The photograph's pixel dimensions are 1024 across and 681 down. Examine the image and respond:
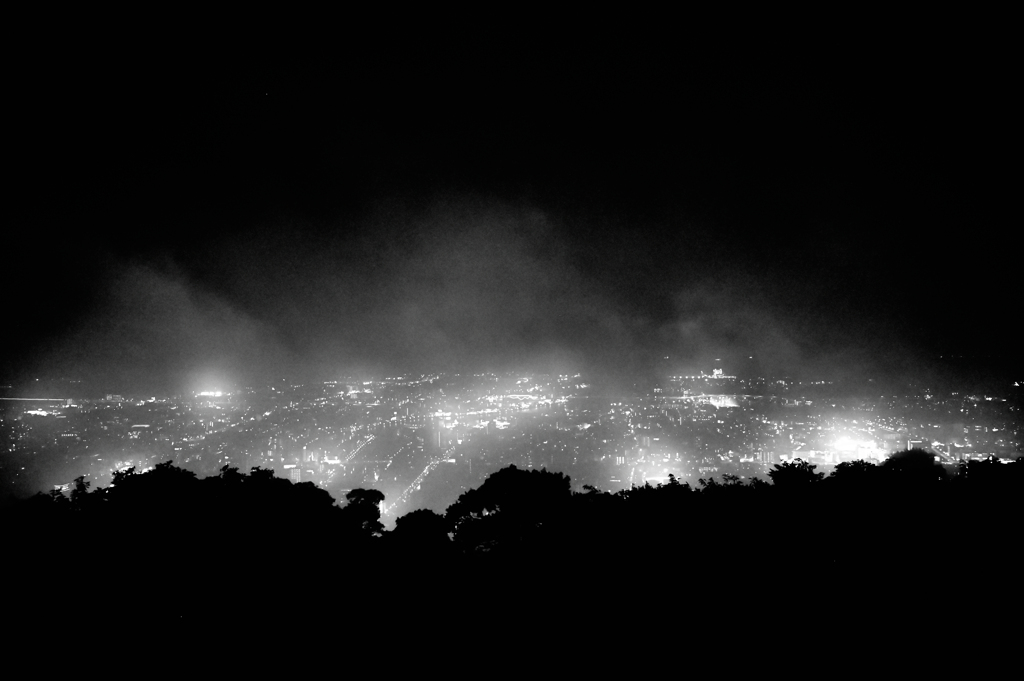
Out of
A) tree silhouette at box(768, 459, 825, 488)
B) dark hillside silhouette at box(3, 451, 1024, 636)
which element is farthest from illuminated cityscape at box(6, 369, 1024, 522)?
dark hillside silhouette at box(3, 451, 1024, 636)

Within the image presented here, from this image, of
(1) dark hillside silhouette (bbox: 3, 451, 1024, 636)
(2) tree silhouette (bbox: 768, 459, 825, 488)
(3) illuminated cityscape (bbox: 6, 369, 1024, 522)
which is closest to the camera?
(1) dark hillside silhouette (bbox: 3, 451, 1024, 636)

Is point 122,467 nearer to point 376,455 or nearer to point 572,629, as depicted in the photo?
point 376,455

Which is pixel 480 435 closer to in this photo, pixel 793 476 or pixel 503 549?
pixel 793 476

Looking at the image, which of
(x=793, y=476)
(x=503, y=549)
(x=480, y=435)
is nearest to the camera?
(x=503, y=549)

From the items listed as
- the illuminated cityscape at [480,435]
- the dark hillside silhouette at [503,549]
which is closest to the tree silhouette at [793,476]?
the dark hillside silhouette at [503,549]

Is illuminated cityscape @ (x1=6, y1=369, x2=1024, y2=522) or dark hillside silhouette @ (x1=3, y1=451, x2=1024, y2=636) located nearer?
dark hillside silhouette @ (x1=3, y1=451, x2=1024, y2=636)

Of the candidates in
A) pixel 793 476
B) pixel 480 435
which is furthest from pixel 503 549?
pixel 480 435

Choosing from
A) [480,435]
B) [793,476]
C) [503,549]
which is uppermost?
[480,435]

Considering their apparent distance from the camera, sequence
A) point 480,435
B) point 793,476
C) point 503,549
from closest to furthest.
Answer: point 503,549, point 793,476, point 480,435

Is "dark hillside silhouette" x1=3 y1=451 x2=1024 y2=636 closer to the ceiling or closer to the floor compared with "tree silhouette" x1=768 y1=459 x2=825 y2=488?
closer to the floor

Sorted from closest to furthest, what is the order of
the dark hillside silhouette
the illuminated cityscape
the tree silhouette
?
the dark hillside silhouette
the tree silhouette
the illuminated cityscape

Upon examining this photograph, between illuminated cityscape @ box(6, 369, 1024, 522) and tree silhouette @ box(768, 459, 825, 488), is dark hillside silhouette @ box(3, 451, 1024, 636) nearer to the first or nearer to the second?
tree silhouette @ box(768, 459, 825, 488)

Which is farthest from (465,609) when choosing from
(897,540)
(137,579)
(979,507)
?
(979,507)
